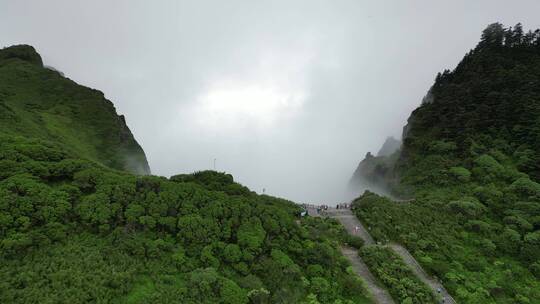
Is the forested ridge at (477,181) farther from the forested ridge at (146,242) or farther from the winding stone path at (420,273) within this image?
the forested ridge at (146,242)

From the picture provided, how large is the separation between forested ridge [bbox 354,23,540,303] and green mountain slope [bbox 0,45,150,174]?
39590 millimetres

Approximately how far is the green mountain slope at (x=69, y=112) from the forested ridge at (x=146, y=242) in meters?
22.4

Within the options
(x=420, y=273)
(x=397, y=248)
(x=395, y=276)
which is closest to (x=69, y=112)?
(x=397, y=248)

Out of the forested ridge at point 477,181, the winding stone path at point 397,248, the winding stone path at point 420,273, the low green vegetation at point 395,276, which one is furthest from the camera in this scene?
the forested ridge at point 477,181

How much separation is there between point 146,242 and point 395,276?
738 inches

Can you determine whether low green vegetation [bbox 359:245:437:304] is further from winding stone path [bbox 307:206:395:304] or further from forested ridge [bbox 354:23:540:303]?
forested ridge [bbox 354:23:540:303]

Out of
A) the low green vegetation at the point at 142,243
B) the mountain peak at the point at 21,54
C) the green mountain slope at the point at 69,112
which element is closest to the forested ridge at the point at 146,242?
the low green vegetation at the point at 142,243

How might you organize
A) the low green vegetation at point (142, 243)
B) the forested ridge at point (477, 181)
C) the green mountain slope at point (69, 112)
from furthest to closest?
the green mountain slope at point (69, 112) < the forested ridge at point (477, 181) < the low green vegetation at point (142, 243)

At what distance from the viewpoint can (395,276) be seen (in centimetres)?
2789

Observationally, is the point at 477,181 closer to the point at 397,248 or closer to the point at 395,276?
the point at 397,248

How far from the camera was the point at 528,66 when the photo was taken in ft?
211

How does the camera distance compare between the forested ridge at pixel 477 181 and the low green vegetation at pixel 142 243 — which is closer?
the low green vegetation at pixel 142 243

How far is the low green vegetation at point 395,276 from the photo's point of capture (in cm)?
2566

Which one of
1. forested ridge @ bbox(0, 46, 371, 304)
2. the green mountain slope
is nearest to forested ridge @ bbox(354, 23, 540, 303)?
forested ridge @ bbox(0, 46, 371, 304)
